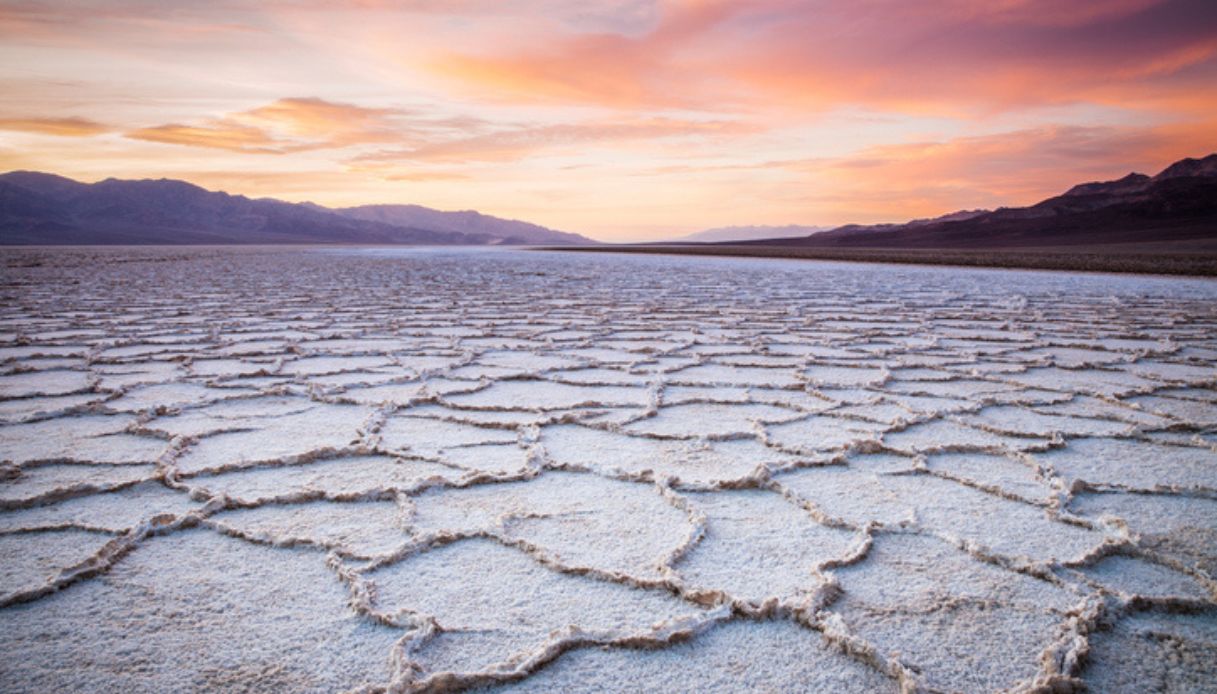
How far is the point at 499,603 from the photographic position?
1014mm

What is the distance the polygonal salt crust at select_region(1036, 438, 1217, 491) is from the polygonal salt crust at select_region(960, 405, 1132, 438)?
76mm

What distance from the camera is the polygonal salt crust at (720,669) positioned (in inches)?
32.9

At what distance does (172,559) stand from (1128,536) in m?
1.63

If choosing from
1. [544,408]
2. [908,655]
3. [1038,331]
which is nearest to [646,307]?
[1038,331]

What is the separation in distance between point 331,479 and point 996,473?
149 centimetres

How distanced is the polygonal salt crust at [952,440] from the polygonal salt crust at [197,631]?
135cm

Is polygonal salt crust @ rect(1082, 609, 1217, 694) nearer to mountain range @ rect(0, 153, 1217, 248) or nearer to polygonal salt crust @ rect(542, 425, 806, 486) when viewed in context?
polygonal salt crust @ rect(542, 425, 806, 486)

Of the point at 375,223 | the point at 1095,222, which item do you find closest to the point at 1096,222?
the point at 1095,222

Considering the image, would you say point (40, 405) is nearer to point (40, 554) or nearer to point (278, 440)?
point (278, 440)

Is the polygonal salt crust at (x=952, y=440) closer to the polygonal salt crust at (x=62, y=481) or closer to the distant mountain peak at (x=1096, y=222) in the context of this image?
the polygonal salt crust at (x=62, y=481)

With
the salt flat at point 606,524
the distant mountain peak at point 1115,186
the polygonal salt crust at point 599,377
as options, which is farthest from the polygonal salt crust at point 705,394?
the distant mountain peak at point 1115,186

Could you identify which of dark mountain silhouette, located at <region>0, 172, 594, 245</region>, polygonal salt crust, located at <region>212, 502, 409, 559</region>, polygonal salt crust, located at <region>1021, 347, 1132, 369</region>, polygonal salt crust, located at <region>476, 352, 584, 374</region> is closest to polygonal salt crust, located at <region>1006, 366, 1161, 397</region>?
polygonal salt crust, located at <region>1021, 347, 1132, 369</region>

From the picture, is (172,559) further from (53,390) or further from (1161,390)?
(1161,390)

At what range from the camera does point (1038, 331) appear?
3.93 metres
